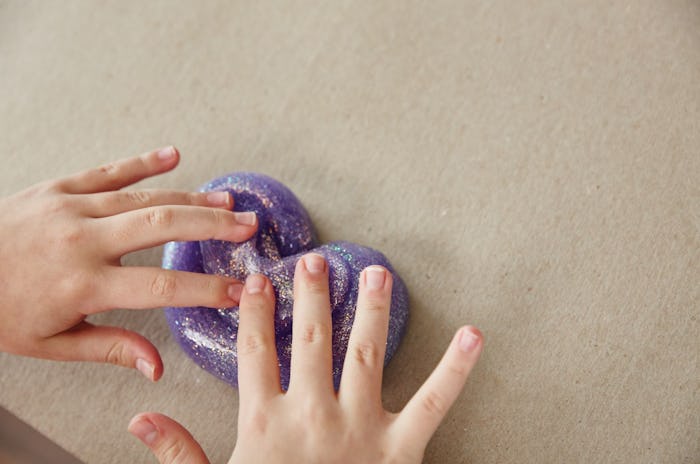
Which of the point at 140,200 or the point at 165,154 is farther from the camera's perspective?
the point at 165,154

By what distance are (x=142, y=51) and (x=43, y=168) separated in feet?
0.91

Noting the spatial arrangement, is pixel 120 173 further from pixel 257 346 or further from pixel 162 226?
pixel 257 346

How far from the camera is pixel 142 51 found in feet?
3.54

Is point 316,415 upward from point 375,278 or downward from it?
downward

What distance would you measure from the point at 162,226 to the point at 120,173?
18 centimetres

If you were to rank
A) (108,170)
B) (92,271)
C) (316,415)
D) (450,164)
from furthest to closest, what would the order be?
(450,164), (108,170), (92,271), (316,415)

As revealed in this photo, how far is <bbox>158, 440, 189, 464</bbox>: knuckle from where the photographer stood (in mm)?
650

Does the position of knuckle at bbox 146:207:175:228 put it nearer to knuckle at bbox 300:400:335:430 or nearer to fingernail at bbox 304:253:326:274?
fingernail at bbox 304:253:326:274

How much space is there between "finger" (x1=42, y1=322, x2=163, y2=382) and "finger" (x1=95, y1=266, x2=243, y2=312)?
73mm

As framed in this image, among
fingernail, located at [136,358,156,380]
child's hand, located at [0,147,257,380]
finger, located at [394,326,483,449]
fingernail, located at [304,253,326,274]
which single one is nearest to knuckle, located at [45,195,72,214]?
child's hand, located at [0,147,257,380]

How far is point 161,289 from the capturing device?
0.71 metres

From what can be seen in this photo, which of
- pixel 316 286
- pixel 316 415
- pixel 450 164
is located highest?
pixel 450 164

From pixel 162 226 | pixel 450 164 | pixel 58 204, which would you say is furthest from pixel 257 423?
A: pixel 450 164

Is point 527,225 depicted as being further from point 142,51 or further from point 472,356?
point 142,51
